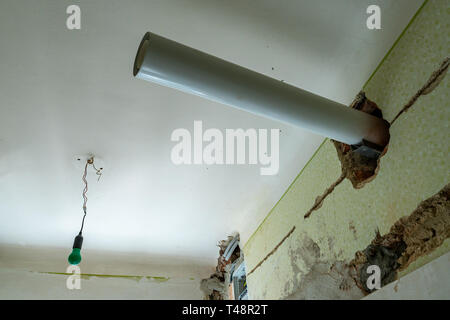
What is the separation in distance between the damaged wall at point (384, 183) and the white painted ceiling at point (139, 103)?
0.34ft

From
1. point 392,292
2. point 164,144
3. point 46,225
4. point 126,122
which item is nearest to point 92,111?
point 126,122

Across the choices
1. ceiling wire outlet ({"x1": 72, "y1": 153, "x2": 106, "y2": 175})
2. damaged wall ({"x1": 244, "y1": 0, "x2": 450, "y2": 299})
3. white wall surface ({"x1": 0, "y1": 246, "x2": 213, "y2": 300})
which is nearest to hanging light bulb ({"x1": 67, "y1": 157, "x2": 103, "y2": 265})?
ceiling wire outlet ({"x1": 72, "y1": 153, "x2": 106, "y2": 175})

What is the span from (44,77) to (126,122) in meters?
0.42

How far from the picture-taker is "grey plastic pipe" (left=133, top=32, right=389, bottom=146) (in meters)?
1.09

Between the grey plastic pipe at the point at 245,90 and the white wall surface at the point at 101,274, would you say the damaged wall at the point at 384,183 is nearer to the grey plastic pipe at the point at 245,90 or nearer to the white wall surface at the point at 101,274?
the grey plastic pipe at the point at 245,90

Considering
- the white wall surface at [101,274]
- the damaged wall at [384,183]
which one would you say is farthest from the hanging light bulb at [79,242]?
the damaged wall at [384,183]

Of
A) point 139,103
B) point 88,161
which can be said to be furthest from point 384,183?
point 88,161

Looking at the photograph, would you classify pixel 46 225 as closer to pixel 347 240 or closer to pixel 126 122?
pixel 126 122

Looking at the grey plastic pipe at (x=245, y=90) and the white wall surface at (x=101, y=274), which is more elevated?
the grey plastic pipe at (x=245, y=90)

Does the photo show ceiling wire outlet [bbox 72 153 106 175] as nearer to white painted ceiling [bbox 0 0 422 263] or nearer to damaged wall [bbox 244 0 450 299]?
white painted ceiling [bbox 0 0 422 263]

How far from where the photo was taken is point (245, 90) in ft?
3.88

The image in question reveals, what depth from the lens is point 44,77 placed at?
61.8 inches

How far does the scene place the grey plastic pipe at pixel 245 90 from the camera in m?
1.09

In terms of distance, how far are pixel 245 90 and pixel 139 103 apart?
713 millimetres
